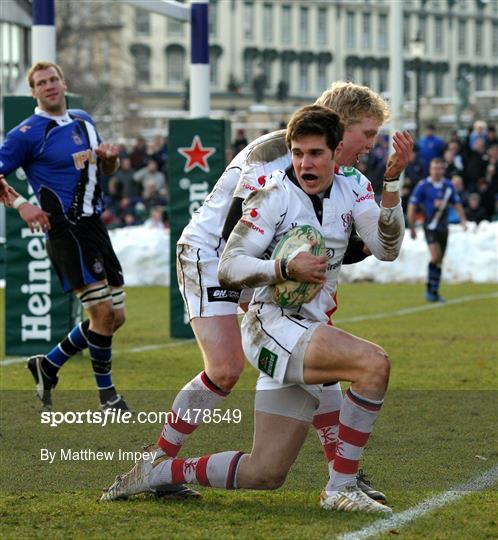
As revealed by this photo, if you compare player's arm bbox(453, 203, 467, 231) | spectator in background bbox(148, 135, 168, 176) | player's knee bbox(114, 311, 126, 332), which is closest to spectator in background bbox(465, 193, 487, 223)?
player's arm bbox(453, 203, 467, 231)

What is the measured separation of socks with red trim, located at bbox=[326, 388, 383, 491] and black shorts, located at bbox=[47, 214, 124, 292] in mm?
3740

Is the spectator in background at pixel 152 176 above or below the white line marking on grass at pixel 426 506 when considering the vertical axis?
above

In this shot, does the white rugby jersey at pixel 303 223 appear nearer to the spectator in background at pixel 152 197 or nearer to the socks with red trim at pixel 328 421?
the socks with red trim at pixel 328 421

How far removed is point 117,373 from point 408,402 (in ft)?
9.23

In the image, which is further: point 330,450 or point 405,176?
point 405,176

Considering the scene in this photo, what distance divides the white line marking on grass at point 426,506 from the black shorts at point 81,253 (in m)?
3.43

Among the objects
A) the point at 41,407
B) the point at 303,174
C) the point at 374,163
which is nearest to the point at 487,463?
the point at 303,174

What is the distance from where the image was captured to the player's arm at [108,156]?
9844 millimetres

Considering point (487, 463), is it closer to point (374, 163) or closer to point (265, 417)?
point (265, 417)

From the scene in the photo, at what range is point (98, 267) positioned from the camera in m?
9.79

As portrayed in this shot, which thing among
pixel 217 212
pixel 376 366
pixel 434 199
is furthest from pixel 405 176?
pixel 376 366

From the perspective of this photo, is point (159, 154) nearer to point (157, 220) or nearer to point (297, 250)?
point (157, 220)

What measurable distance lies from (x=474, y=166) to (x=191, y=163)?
13015 millimetres

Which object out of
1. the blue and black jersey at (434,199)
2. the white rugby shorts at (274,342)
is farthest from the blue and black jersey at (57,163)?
the blue and black jersey at (434,199)
